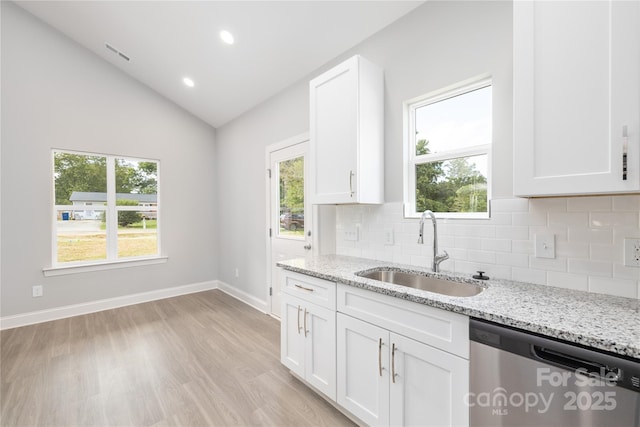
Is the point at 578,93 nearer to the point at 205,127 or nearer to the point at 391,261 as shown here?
the point at 391,261

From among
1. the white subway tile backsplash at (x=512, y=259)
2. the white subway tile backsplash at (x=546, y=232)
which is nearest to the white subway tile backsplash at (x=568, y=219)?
the white subway tile backsplash at (x=546, y=232)

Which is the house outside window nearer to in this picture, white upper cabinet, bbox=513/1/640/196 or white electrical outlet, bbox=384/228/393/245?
white electrical outlet, bbox=384/228/393/245

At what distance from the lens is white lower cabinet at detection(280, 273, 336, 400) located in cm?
184

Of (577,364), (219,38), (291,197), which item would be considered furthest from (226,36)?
(577,364)

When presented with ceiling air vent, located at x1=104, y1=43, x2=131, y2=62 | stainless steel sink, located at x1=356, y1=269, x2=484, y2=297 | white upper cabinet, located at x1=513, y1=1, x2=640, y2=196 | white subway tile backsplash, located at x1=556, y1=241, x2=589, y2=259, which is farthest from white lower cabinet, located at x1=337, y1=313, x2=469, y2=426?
ceiling air vent, located at x1=104, y1=43, x2=131, y2=62

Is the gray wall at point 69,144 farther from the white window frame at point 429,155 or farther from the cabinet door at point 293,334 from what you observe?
the white window frame at point 429,155

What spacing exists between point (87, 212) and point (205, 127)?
2.14 meters

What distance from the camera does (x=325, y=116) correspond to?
2.35 meters

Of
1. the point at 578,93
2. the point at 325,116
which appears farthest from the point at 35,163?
the point at 578,93

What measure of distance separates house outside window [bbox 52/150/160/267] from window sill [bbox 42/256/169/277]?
66 millimetres

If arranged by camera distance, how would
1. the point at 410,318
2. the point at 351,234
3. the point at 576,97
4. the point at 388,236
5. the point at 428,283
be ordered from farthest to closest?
the point at 351,234
the point at 388,236
the point at 428,283
the point at 410,318
the point at 576,97

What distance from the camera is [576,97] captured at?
3.86 ft

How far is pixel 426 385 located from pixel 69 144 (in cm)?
472

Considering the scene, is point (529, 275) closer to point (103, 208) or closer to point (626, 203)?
point (626, 203)
